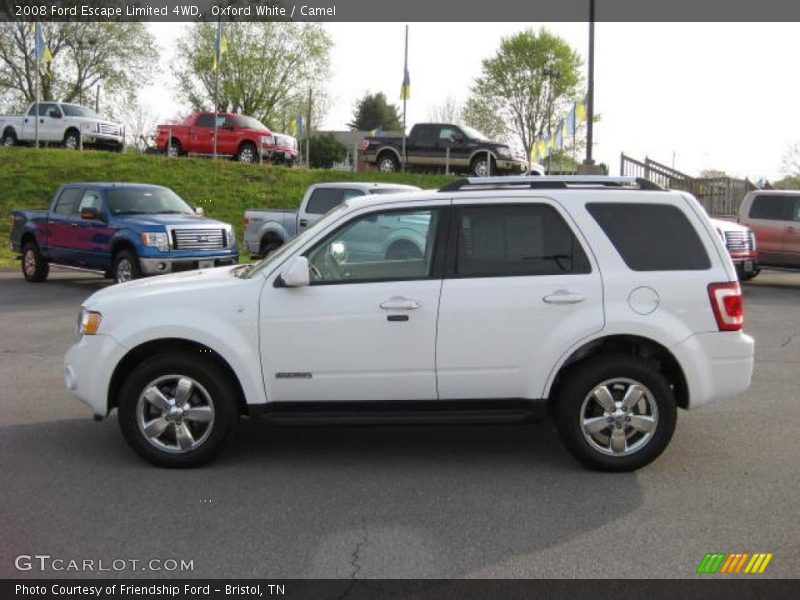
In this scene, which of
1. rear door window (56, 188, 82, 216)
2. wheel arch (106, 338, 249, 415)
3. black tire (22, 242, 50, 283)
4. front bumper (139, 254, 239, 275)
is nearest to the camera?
wheel arch (106, 338, 249, 415)

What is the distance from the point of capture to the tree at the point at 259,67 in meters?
61.2

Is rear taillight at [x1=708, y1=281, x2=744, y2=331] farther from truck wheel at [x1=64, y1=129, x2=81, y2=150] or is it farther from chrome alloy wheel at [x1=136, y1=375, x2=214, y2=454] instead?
truck wheel at [x1=64, y1=129, x2=81, y2=150]

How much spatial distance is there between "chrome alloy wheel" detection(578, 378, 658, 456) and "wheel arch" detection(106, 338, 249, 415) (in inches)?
85.4

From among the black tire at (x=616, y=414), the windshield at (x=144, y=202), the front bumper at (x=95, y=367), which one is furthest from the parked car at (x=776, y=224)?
the front bumper at (x=95, y=367)

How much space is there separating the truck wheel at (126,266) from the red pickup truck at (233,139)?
1708cm

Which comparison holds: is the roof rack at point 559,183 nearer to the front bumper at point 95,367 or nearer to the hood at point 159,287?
the hood at point 159,287

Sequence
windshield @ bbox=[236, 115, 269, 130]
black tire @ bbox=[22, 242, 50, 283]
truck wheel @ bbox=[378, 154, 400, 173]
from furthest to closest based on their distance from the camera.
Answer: windshield @ bbox=[236, 115, 269, 130]
truck wheel @ bbox=[378, 154, 400, 173]
black tire @ bbox=[22, 242, 50, 283]

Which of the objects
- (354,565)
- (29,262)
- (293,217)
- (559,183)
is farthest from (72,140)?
(354,565)

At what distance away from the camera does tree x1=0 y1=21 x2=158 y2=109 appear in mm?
50500

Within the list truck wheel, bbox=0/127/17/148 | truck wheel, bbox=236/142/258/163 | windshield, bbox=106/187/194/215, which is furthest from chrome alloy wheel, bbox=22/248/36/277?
truck wheel, bbox=0/127/17/148

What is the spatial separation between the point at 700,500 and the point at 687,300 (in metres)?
1.23
